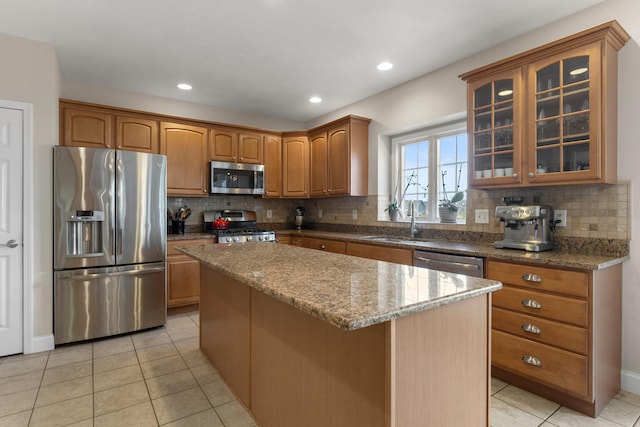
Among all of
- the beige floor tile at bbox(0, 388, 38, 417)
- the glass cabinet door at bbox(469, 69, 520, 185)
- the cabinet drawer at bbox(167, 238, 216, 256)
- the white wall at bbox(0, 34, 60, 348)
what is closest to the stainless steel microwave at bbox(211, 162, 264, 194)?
the cabinet drawer at bbox(167, 238, 216, 256)

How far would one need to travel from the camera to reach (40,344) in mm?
2816

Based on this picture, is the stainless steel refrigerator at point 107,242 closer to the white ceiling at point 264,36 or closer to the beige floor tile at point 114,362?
the beige floor tile at point 114,362

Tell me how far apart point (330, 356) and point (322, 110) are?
4.09 m

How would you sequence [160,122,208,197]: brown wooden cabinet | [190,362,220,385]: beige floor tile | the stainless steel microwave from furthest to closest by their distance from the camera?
the stainless steel microwave, [160,122,208,197]: brown wooden cabinet, [190,362,220,385]: beige floor tile

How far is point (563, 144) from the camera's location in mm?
2227

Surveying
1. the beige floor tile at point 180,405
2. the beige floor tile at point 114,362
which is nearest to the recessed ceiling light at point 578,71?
the beige floor tile at point 180,405

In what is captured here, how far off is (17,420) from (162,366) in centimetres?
82

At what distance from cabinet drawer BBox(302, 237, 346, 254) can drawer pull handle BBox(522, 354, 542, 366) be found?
1971 millimetres

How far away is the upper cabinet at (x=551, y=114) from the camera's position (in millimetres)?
2090

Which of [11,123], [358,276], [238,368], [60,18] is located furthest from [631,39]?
[11,123]

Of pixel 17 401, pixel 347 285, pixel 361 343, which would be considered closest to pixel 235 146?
pixel 17 401

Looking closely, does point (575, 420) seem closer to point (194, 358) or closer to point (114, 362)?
point (194, 358)

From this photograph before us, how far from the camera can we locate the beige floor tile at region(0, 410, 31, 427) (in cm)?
185

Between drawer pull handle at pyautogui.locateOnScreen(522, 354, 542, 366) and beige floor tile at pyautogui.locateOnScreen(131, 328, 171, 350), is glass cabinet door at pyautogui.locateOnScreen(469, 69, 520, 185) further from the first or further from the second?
beige floor tile at pyautogui.locateOnScreen(131, 328, 171, 350)
